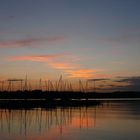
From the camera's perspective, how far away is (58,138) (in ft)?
71.9

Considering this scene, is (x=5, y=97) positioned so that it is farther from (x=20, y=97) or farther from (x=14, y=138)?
(x=14, y=138)

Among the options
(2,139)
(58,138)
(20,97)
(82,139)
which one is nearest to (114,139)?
(82,139)

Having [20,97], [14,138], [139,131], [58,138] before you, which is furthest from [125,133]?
[20,97]

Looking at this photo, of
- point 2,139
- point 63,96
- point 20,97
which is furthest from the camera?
point 20,97

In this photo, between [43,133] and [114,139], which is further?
[43,133]

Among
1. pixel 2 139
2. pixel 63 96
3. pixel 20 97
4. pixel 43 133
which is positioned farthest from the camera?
pixel 20 97

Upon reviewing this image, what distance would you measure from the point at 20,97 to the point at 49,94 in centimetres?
1709

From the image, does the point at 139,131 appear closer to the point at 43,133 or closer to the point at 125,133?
the point at 125,133

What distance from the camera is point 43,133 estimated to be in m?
24.7

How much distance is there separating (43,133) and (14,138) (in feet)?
10.4

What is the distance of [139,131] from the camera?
84.6 feet

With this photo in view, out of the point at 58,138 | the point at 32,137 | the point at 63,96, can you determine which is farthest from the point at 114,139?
the point at 63,96

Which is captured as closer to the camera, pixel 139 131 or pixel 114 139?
pixel 114 139

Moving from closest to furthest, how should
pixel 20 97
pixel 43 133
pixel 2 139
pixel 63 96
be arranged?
pixel 2 139 < pixel 43 133 < pixel 63 96 < pixel 20 97
